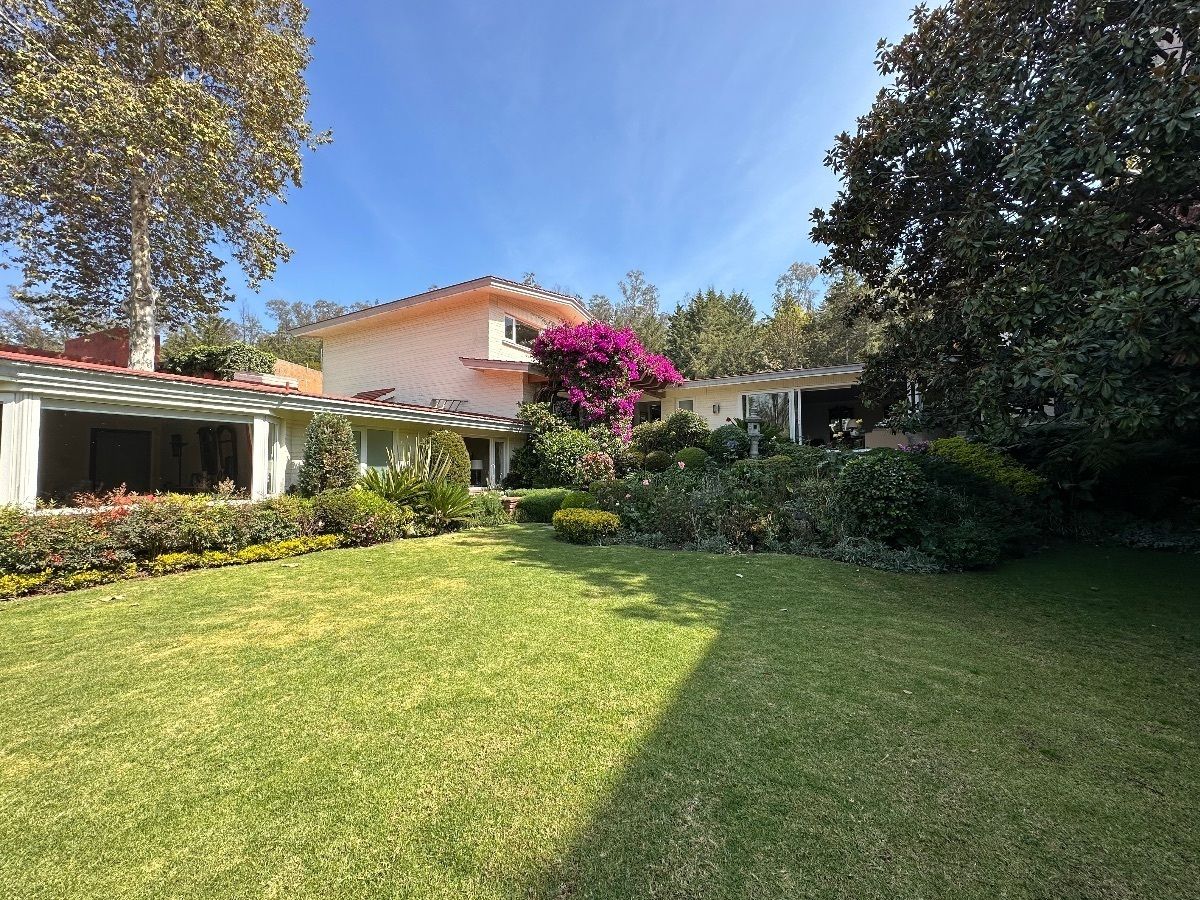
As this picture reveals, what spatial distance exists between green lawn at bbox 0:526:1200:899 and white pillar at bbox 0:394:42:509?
111 inches

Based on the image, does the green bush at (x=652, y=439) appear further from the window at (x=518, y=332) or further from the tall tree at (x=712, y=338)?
the tall tree at (x=712, y=338)

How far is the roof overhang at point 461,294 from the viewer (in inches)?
682

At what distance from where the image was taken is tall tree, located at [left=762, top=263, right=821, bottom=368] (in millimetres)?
33500

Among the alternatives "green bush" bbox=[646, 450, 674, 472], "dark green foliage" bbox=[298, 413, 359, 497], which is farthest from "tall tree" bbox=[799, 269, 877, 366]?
"dark green foliage" bbox=[298, 413, 359, 497]

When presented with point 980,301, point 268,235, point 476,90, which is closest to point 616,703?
point 980,301

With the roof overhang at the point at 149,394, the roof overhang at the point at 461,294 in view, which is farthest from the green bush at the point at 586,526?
the roof overhang at the point at 461,294

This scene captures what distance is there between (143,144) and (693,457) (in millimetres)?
16741

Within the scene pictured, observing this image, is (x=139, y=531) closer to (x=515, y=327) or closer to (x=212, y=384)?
(x=212, y=384)

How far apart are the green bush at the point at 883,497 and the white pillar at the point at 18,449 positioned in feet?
40.1

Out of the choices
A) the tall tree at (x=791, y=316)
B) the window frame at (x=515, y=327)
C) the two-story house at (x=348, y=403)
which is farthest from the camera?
the tall tree at (x=791, y=316)

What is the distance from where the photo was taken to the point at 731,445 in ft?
48.1

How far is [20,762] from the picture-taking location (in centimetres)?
273

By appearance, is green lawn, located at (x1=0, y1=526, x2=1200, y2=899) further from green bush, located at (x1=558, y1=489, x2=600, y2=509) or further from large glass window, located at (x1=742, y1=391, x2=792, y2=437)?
large glass window, located at (x1=742, y1=391, x2=792, y2=437)

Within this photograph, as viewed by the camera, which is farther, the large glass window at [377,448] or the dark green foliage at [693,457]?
the dark green foliage at [693,457]
